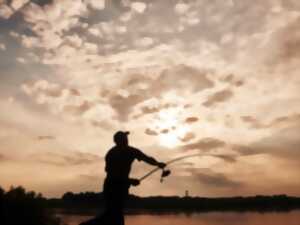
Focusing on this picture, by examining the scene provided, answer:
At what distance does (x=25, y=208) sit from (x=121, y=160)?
704cm

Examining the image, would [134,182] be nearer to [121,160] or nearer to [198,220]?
[121,160]

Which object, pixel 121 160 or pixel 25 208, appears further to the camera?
pixel 25 208

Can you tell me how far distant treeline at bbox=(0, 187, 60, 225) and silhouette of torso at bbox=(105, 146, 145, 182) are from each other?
16.4 ft

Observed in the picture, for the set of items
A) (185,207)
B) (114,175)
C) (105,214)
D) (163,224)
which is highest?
(185,207)

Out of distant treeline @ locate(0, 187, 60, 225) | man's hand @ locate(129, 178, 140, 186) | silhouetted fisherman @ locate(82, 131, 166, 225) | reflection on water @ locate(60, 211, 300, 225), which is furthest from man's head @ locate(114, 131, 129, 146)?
reflection on water @ locate(60, 211, 300, 225)

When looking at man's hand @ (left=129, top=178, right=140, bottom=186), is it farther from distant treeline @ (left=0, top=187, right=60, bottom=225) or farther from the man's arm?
distant treeline @ (left=0, top=187, right=60, bottom=225)

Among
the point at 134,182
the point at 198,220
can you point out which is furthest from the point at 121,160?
the point at 198,220

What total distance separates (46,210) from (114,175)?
26.7 feet

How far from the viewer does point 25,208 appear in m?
19.0

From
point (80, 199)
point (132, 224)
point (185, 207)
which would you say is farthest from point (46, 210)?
point (185, 207)

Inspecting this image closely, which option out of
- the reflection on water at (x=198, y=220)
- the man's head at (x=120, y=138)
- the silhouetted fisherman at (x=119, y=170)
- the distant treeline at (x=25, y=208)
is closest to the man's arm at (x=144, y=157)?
the silhouetted fisherman at (x=119, y=170)

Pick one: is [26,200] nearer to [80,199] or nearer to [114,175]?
[114,175]

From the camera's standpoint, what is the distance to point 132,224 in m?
72.6

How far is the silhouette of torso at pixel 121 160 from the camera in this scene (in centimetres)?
1326
